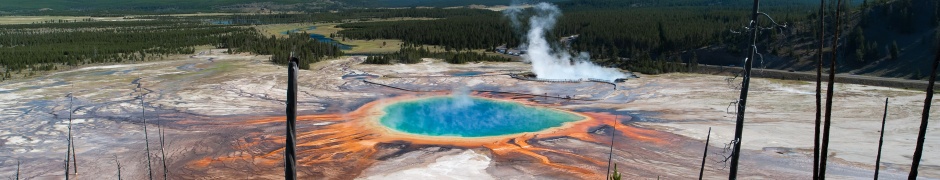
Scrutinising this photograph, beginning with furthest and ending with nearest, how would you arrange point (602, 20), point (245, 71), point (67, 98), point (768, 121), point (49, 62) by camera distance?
point (602, 20) → point (49, 62) → point (245, 71) → point (67, 98) → point (768, 121)

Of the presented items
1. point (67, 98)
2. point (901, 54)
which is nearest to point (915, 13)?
point (901, 54)

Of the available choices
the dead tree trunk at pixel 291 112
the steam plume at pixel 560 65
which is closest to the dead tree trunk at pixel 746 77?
the dead tree trunk at pixel 291 112

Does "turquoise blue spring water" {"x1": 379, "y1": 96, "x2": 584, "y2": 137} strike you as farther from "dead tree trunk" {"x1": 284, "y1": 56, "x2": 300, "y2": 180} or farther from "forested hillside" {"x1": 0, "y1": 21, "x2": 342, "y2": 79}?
"dead tree trunk" {"x1": 284, "y1": 56, "x2": 300, "y2": 180}

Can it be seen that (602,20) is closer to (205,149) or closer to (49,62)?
(49,62)

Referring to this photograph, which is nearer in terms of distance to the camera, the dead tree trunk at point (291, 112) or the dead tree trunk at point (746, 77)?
the dead tree trunk at point (291, 112)

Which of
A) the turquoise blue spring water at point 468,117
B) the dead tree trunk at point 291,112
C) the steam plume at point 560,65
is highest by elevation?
the dead tree trunk at point 291,112

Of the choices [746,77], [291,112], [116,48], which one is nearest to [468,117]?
[746,77]

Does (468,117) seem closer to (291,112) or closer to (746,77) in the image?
(746,77)

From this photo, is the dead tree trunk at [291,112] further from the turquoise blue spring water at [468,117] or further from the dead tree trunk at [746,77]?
the turquoise blue spring water at [468,117]

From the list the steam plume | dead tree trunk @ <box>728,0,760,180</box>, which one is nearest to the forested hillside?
the steam plume
